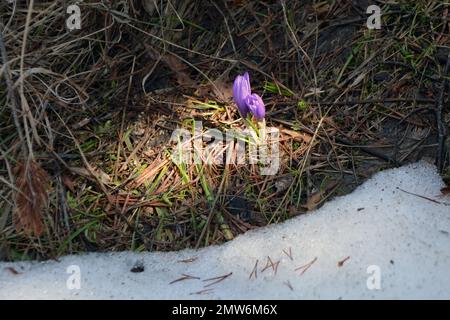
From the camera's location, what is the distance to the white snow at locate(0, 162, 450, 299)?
2082 millimetres

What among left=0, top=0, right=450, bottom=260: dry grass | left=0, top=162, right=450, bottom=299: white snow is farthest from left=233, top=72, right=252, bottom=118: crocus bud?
left=0, top=162, right=450, bottom=299: white snow

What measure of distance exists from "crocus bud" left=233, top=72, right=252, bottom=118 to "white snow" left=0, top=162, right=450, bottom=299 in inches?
A: 20.0

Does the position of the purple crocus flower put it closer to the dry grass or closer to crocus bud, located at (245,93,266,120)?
crocus bud, located at (245,93,266,120)

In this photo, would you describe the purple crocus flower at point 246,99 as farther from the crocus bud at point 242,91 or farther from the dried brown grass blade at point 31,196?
the dried brown grass blade at point 31,196

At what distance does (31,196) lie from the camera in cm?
216

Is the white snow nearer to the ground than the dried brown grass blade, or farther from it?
nearer to the ground

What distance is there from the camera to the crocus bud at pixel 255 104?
2537 mm

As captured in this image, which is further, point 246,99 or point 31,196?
point 246,99

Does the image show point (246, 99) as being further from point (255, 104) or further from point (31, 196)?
point (31, 196)

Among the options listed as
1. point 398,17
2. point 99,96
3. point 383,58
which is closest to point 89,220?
point 99,96

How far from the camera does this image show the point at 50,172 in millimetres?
2545

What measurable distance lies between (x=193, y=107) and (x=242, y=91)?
26 centimetres

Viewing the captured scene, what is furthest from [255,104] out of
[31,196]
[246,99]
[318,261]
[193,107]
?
[31,196]

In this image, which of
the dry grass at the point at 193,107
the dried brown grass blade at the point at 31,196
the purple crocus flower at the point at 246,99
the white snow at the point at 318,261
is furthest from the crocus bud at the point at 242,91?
the dried brown grass blade at the point at 31,196
